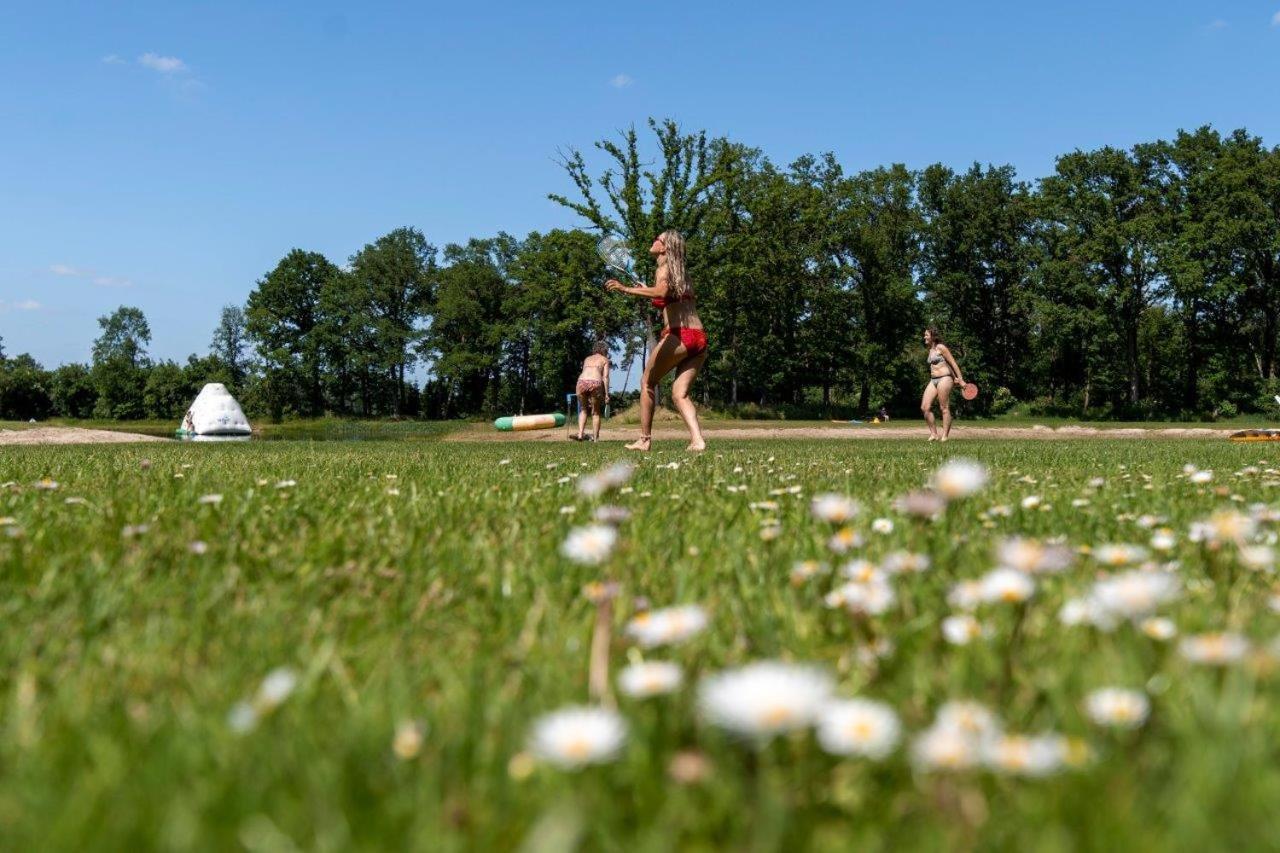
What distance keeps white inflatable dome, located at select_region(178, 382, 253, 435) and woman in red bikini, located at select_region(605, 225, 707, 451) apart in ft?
87.5

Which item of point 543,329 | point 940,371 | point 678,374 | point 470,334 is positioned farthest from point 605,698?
point 470,334

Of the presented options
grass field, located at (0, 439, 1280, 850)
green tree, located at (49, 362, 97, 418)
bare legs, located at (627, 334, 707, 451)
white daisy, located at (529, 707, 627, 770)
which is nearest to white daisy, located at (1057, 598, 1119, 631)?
grass field, located at (0, 439, 1280, 850)

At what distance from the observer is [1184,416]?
5756 cm

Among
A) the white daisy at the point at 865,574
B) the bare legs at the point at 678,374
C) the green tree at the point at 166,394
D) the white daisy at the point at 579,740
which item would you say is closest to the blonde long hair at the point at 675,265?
the bare legs at the point at 678,374

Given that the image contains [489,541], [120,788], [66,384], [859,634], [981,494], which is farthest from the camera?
[66,384]

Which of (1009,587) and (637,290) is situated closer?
(1009,587)

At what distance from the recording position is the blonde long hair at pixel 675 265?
419 inches

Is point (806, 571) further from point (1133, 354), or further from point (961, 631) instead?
point (1133, 354)

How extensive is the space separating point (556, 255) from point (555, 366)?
21923 mm

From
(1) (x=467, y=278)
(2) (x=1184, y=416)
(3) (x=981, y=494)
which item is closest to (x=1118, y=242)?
(2) (x=1184, y=416)

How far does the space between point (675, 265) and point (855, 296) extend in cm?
5997

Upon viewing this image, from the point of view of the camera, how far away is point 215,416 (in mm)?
33812

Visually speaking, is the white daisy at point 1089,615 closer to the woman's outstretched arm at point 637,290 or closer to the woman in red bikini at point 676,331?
the woman's outstretched arm at point 637,290

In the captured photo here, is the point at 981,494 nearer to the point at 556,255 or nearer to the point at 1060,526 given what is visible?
the point at 1060,526
